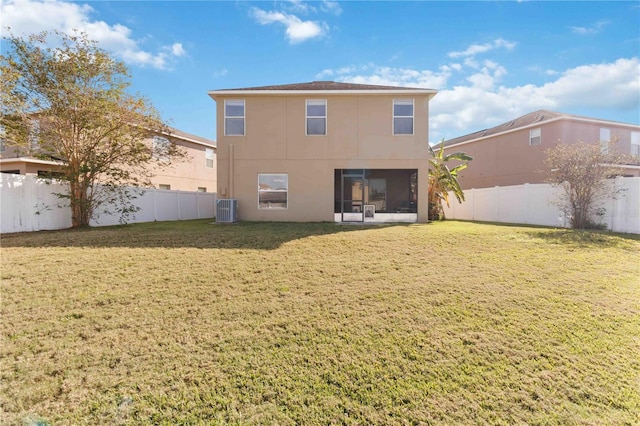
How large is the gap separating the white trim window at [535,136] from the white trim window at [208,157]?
Answer: 23373 mm

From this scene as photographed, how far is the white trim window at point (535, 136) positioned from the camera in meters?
19.0

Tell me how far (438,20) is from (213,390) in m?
11.6

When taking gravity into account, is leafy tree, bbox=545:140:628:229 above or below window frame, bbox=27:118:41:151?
below

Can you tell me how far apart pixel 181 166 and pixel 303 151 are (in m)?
12.2

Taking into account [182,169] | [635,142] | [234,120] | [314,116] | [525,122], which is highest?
[525,122]

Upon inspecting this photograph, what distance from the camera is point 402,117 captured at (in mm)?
13156

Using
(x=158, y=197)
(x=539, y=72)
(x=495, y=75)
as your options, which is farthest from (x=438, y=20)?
(x=158, y=197)

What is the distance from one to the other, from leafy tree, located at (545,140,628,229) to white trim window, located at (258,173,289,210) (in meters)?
10.8

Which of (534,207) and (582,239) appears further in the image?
(534,207)

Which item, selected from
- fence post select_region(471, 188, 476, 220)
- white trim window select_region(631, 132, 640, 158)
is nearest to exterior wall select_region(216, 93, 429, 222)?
fence post select_region(471, 188, 476, 220)

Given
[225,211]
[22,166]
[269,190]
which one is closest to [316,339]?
[225,211]

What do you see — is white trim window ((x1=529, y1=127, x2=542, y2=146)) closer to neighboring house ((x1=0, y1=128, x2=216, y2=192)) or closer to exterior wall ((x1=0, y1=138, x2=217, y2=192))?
neighboring house ((x1=0, y1=128, x2=216, y2=192))

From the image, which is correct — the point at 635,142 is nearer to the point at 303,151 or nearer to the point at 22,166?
the point at 303,151

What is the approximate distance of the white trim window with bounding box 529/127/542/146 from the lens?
19008mm
